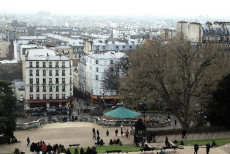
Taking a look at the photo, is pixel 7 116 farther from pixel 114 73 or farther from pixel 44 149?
pixel 114 73

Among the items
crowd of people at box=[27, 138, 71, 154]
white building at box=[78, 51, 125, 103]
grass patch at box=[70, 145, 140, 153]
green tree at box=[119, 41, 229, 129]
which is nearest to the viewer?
crowd of people at box=[27, 138, 71, 154]

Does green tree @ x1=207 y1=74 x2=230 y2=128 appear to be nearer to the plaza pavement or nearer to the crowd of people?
the plaza pavement

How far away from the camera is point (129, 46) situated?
116 metres

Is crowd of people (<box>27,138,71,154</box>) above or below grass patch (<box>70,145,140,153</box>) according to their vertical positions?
above

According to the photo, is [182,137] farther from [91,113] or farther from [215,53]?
[91,113]

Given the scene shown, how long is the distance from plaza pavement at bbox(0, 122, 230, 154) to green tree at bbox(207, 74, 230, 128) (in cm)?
194

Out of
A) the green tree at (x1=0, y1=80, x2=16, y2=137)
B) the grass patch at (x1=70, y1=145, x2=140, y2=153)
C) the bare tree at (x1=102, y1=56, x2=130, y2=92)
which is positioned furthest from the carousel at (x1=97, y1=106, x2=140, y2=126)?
the bare tree at (x1=102, y1=56, x2=130, y2=92)

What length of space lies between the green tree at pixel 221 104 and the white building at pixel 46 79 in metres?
40.7

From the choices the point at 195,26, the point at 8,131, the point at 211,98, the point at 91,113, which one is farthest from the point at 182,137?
the point at 195,26

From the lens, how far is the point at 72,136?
201 ft

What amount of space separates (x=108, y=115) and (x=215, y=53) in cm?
1766

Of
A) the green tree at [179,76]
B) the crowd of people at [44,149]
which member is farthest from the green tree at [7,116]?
Result: the green tree at [179,76]

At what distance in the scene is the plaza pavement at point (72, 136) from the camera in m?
52.3

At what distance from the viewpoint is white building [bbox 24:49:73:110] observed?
91.4 m
